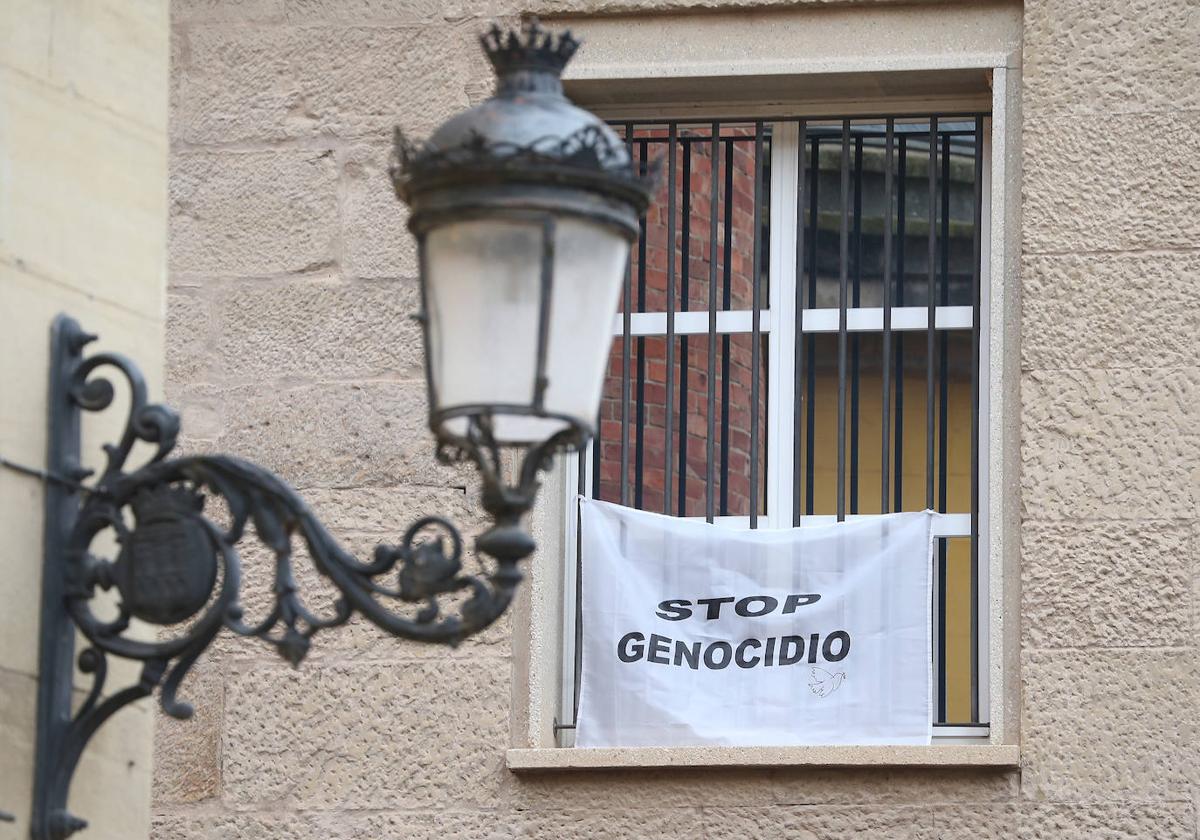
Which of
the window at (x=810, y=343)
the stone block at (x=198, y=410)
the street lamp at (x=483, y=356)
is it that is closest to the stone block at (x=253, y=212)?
the stone block at (x=198, y=410)

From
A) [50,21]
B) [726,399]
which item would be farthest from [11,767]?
[726,399]

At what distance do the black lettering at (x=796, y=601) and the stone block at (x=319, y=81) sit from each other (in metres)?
1.64

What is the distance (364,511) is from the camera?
7883 millimetres

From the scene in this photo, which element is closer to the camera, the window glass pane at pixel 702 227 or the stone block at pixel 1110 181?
the stone block at pixel 1110 181

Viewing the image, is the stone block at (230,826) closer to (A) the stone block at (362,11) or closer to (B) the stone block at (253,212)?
(B) the stone block at (253,212)

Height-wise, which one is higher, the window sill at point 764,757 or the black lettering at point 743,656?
the black lettering at point 743,656

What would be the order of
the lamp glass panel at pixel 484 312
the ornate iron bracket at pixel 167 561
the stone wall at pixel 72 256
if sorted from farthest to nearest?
the stone wall at pixel 72 256
the ornate iron bracket at pixel 167 561
the lamp glass panel at pixel 484 312

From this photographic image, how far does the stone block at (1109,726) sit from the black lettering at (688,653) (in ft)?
3.00

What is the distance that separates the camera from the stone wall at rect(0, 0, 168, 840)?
4984mm

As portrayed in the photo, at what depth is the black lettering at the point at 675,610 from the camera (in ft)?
25.8

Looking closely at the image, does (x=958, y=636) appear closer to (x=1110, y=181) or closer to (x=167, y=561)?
(x=1110, y=181)

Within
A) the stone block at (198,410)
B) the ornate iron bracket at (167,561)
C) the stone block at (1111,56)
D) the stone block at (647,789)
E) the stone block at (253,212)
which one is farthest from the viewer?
the stone block at (253,212)

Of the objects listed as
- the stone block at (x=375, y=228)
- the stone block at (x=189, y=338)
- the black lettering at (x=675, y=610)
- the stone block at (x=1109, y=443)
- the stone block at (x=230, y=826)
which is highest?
the stone block at (x=375, y=228)

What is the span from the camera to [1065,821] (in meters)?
7.39
